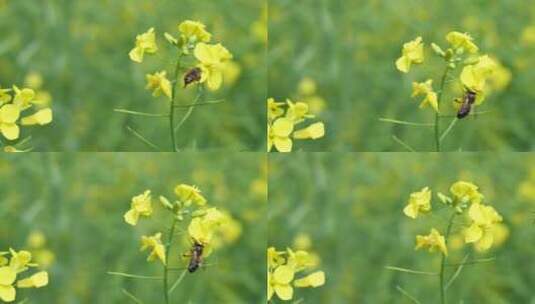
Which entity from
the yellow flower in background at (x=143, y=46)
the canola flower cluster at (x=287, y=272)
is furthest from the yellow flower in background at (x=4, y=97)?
the canola flower cluster at (x=287, y=272)

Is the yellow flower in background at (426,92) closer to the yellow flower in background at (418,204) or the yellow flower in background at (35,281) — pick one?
the yellow flower in background at (418,204)

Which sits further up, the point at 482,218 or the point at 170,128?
the point at 170,128

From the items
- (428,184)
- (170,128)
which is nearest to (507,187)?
(428,184)

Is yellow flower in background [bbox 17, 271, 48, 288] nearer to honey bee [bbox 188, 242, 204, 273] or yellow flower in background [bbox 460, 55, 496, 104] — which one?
honey bee [bbox 188, 242, 204, 273]

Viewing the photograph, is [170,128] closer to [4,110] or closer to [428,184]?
[4,110]

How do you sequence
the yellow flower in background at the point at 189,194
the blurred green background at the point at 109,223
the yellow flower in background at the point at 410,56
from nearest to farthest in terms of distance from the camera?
1. the yellow flower in background at the point at 189,194
2. the yellow flower in background at the point at 410,56
3. the blurred green background at the point at 109,223

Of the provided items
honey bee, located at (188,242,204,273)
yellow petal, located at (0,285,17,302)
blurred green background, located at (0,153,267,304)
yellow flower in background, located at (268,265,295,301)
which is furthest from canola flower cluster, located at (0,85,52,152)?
yellow flower in background, located at (268,265,295,301)
